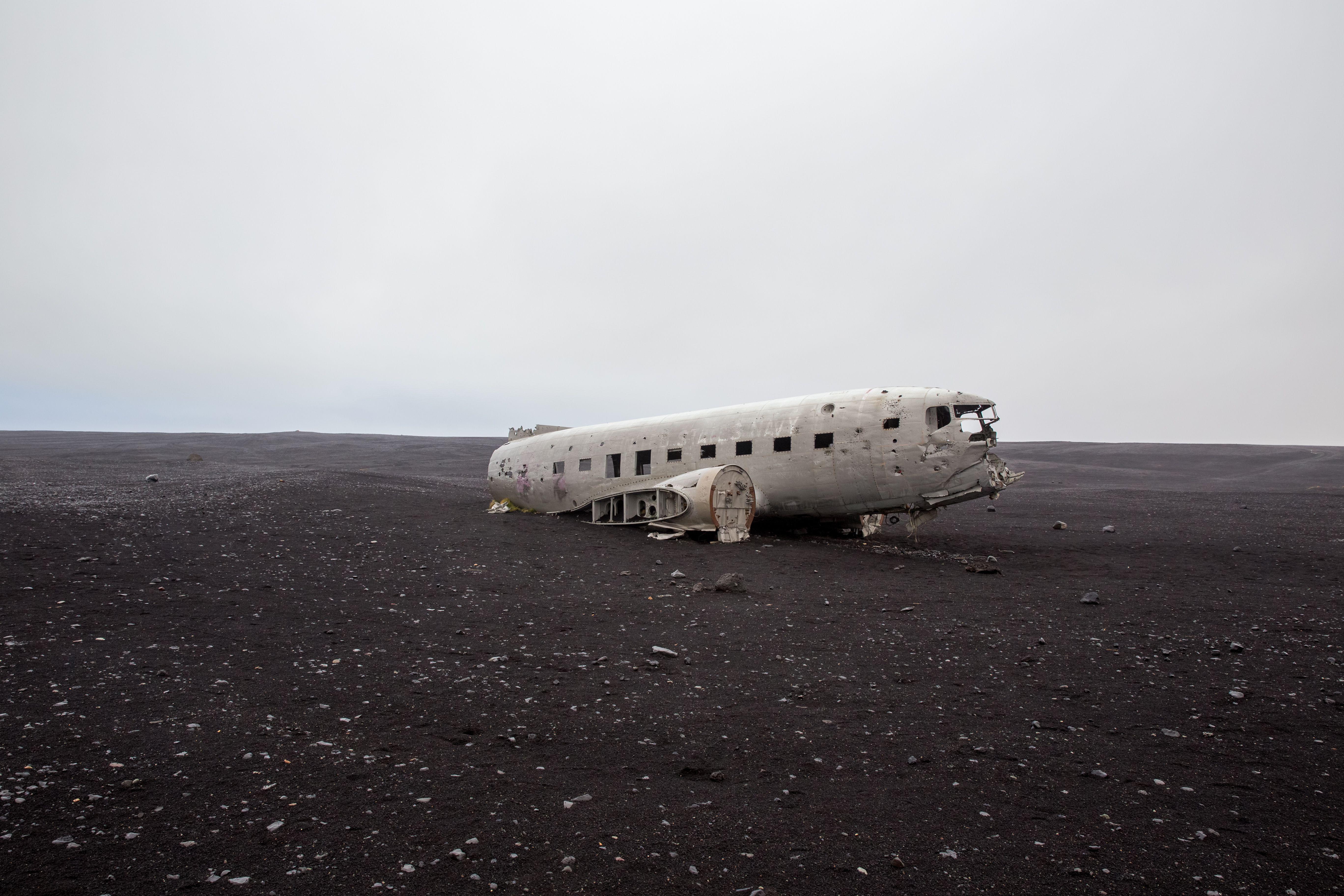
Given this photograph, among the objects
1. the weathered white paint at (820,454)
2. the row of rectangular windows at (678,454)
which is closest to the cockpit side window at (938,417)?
the weathered white paint at (820,454)

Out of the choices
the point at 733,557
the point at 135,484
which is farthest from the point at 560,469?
the point at 135,484

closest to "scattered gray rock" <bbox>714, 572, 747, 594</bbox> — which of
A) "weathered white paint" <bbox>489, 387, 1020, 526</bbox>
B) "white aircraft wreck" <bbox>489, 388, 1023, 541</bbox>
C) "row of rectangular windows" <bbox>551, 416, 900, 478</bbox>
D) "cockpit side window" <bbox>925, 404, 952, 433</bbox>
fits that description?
"white aircraft wreck" <bbox>489, 388, 1023, 541</bbox>

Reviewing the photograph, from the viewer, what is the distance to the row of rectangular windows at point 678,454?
54.7 feet

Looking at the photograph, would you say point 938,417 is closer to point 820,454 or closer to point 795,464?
point 820,454

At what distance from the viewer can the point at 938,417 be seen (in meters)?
15.9

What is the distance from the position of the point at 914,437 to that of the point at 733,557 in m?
5.21

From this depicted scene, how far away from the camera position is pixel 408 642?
830 cm

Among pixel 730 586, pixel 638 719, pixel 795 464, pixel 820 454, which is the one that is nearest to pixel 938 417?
pixel 820 454

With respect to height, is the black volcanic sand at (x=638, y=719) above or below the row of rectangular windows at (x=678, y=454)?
below

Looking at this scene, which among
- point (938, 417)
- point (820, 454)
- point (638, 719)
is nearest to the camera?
point (638, 719)

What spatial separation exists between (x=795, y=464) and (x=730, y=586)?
20.2 ft

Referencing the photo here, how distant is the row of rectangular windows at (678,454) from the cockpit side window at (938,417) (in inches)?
25.8

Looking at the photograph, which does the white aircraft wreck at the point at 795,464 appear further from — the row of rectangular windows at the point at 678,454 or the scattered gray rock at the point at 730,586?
the scattered gray rock at the point at 730,586

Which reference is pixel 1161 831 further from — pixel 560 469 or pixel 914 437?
pixel 560 469
